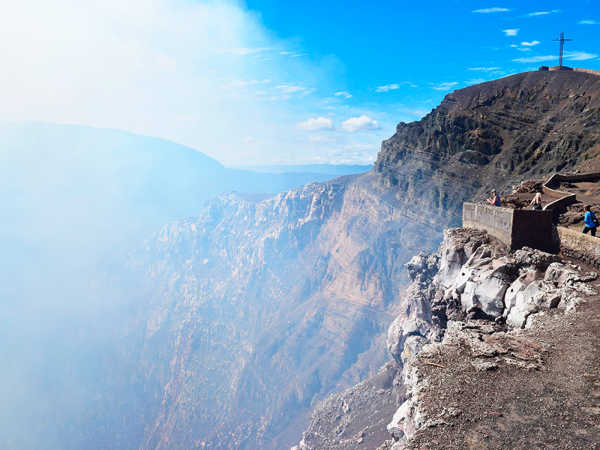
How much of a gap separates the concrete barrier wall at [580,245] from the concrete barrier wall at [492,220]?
2293mm

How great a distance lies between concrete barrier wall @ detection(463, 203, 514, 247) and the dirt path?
8.99 m

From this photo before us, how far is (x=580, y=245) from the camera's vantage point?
15547 mm

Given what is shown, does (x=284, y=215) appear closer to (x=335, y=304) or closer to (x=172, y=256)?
(x=335, y=304)

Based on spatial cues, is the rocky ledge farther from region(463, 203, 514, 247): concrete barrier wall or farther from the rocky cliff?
the rocky cliff

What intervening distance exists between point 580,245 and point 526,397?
10.6 meters

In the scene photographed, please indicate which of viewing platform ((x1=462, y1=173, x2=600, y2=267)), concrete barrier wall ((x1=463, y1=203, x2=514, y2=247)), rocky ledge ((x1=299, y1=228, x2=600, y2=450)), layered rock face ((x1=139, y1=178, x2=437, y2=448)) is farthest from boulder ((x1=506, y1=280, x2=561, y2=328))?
layered rock face ((x1=139, y1=178, x2=437, y2=448))

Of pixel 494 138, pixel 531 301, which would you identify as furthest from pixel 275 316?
pixel 531 301

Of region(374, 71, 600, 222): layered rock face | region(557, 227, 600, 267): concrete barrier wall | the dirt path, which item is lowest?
the dirt path

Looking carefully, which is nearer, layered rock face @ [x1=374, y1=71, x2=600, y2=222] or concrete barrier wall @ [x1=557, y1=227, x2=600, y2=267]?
concrete barrier wall @ [x1=557, y1=227, x2=600, y2=267]

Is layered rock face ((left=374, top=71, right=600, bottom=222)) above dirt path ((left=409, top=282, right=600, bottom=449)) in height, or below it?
above

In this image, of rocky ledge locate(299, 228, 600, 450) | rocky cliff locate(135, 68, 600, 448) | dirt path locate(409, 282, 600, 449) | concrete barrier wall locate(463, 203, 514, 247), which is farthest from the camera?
rocky cliff locate(135, 68, 600, 448)

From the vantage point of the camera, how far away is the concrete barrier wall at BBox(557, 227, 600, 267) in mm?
14512

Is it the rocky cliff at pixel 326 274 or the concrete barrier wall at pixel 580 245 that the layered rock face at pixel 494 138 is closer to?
the rocky cliff at pixel 326 274

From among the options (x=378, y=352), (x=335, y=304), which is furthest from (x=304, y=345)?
(x=378, y=352)
